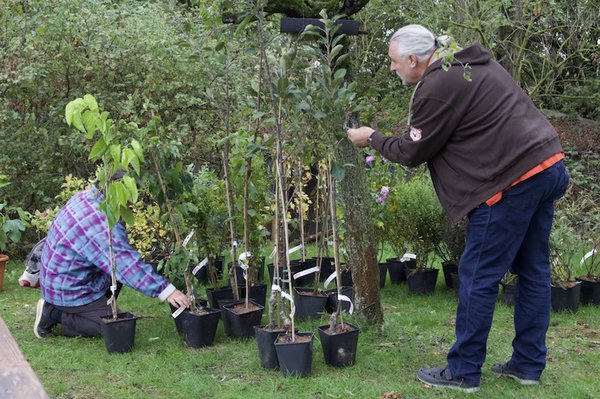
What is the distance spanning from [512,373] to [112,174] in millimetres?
2418

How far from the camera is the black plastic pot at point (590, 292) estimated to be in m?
5.25

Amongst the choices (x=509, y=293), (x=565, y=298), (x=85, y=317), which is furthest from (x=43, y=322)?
(x=565, y=298)

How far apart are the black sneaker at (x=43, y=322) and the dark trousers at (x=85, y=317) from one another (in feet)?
0.28

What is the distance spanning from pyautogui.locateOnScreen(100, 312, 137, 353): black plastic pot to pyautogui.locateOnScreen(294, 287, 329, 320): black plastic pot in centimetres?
117

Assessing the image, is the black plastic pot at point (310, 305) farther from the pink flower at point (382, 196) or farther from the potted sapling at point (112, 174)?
the pink flower at point (382, 196)

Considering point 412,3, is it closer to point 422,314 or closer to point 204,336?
point 422,314

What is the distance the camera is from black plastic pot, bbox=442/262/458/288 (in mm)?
5828

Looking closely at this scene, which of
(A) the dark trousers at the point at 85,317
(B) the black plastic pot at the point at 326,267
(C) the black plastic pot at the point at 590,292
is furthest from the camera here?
(B) the black plastic pot at the point at 326,267

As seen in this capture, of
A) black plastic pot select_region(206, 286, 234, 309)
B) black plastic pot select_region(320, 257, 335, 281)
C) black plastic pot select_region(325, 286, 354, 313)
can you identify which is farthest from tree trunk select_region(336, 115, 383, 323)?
black plastic pot select_region(320, 257, 335, 281)

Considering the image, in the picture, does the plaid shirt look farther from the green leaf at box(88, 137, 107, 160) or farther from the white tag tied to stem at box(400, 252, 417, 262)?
A: the white tag tied to stem at box(400, 252, 417, 262)

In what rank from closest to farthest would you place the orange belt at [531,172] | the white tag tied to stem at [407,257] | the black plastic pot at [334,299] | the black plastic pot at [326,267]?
1. the orange belt at [531,172]
2. the black plastic pot at [334,299]
3. the white tag tied to stem at [407,257]
4. the black plastic pot at [326,267]

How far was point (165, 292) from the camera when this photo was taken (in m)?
4.26

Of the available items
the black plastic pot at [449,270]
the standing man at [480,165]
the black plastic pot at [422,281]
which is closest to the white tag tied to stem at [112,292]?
the standing man at [480,165]

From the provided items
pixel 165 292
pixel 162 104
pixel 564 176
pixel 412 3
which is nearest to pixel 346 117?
pixel 564 176
